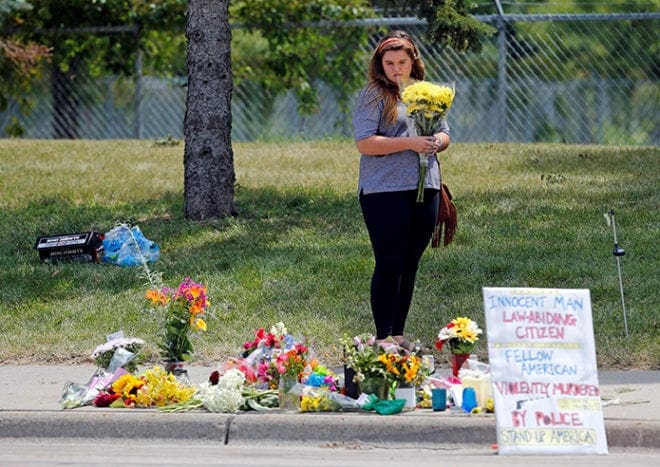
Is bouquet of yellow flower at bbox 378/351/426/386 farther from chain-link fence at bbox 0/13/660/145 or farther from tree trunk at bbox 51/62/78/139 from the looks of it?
tree trunk at bbox 51/62/78/139

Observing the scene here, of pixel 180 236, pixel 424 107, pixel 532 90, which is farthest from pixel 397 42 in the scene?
pixel 532 90

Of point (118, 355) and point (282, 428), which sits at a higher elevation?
point (118, 355)

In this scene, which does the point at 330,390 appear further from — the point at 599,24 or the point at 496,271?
the point at 599,24

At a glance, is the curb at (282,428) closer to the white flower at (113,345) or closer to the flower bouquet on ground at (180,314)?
the white flower at (113,345)

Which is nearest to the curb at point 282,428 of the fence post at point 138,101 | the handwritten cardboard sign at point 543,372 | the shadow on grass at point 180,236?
the handwritten cardboard sign at point 543,372

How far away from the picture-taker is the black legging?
8.42m

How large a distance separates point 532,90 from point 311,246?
23.9 feet

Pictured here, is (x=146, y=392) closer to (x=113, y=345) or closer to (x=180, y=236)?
(x=113, y=345)

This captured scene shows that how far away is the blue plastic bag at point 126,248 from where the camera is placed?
1190cm

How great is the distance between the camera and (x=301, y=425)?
765 centimetres

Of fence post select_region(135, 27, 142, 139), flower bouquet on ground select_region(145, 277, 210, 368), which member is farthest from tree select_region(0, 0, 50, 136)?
flower bouquet on ground select_region(145, 277, 210, 368)

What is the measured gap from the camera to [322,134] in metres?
19.8

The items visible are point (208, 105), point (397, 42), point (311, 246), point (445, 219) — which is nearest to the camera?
point (397, 42)

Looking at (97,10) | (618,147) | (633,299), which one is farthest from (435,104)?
(97,10)
